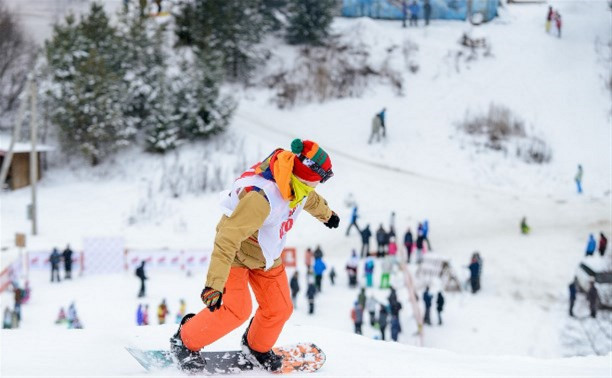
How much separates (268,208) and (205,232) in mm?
15868

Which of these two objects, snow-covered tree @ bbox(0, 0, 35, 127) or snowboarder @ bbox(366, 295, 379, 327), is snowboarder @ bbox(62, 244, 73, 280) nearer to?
snowboarder @ bbox(366, 295, 379, 327)

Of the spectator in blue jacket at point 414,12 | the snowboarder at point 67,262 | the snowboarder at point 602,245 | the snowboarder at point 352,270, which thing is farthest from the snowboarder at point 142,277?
the spectator in blue jacket at point 414,12

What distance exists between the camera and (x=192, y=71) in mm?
25688

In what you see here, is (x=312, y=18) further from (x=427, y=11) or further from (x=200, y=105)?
(x=200, y=105)

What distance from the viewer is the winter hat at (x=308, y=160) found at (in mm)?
3719

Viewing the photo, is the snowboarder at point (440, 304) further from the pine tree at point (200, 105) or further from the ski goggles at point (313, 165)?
the pine tree at point (200, 105)

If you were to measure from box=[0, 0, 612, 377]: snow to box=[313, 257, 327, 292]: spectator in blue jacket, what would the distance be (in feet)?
1.11

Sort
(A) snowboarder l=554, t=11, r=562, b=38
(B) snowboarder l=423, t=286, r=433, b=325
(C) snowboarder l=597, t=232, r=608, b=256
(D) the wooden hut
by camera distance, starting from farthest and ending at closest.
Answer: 1. (A) snowboarder l=554, t=11, r=562, b=38
2. (D) the wooden hut
3. (C) snowboarder l=597, t=232, r=608, b=256
4. (B) snowboarder l=423, t=286, r=433, b=325

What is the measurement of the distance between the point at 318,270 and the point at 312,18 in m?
21.8

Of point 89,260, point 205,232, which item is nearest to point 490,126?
point 205,232

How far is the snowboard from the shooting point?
12.8 feet

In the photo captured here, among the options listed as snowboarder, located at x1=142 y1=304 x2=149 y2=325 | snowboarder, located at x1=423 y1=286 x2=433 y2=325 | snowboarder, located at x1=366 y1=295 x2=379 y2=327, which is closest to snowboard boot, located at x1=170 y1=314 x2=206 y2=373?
snowboarder, located at x1=142 y1=304 x2=149 y2=325

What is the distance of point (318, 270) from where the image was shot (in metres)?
13.7

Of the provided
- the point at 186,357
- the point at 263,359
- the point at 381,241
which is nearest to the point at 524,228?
the point at 381,241
